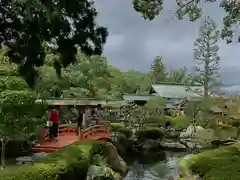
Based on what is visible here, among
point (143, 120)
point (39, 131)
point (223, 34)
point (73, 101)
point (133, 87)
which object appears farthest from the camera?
point (133, 87)

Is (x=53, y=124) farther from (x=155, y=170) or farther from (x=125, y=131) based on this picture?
(x=125, y=131)

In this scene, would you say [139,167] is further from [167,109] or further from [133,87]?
[133,87]

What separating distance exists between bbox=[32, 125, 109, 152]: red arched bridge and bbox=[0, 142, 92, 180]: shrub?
2.64 metres

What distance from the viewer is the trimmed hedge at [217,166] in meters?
7.72

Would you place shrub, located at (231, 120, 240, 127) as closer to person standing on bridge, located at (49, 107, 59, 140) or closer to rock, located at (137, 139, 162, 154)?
rock, located at (137, 139, 162, 154)

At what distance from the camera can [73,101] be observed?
21719mm

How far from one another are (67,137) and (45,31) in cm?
1132

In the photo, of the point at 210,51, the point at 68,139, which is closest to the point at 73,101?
the point at 68,139

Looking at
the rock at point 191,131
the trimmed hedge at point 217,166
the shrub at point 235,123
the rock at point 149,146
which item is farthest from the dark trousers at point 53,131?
the rock at point 191,131

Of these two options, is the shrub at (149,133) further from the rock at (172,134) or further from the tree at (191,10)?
the tree at (191,10)

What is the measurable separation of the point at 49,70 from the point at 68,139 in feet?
35.1

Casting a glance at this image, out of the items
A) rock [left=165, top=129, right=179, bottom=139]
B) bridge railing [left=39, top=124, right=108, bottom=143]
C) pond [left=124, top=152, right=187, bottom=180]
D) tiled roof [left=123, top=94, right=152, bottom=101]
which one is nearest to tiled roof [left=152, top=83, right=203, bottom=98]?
tiled roof [left=123, top=94, right=152, bottom=101]

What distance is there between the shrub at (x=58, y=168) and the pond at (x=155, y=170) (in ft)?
15.8

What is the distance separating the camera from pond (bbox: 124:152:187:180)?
53.3 ft
